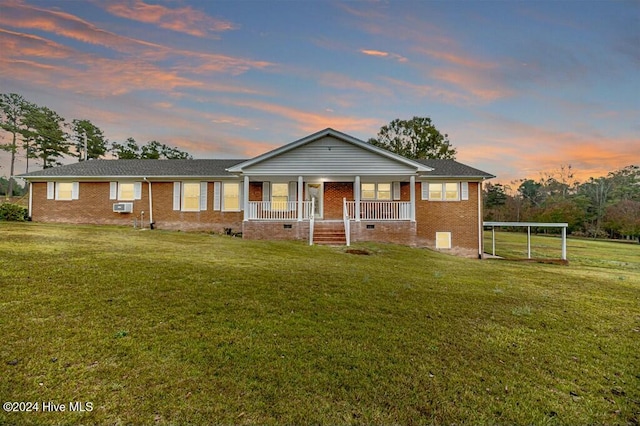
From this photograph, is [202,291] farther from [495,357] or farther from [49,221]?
[49,221]

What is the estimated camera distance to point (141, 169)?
17953mm

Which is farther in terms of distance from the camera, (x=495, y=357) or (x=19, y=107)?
(x=19, y=107)

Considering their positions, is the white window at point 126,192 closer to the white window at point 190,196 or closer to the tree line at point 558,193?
the white window at point 190,196

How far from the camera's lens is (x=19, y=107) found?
31.5 m

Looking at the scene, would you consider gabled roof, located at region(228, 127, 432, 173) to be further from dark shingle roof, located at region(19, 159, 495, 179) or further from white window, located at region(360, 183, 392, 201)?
white window, located at region(360, 183, 392, 201)

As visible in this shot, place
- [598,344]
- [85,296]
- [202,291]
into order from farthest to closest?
[202,291] → [85,296] → [598,344]

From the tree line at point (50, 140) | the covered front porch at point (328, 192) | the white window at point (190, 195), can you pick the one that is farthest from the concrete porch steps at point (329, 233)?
the tree line at point (50, 140)

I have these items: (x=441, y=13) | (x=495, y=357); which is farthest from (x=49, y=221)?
(x=441, y=13)

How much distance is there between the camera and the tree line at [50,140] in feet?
103

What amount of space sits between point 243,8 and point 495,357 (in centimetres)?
1434

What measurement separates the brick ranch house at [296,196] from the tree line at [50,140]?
16620mm

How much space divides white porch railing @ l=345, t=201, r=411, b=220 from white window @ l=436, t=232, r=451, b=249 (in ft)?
10.1

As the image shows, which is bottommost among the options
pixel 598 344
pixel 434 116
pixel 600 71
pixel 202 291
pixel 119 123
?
pixel 598 344

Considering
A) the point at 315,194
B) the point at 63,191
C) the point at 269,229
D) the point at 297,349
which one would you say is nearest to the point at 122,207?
the point at 63,191
